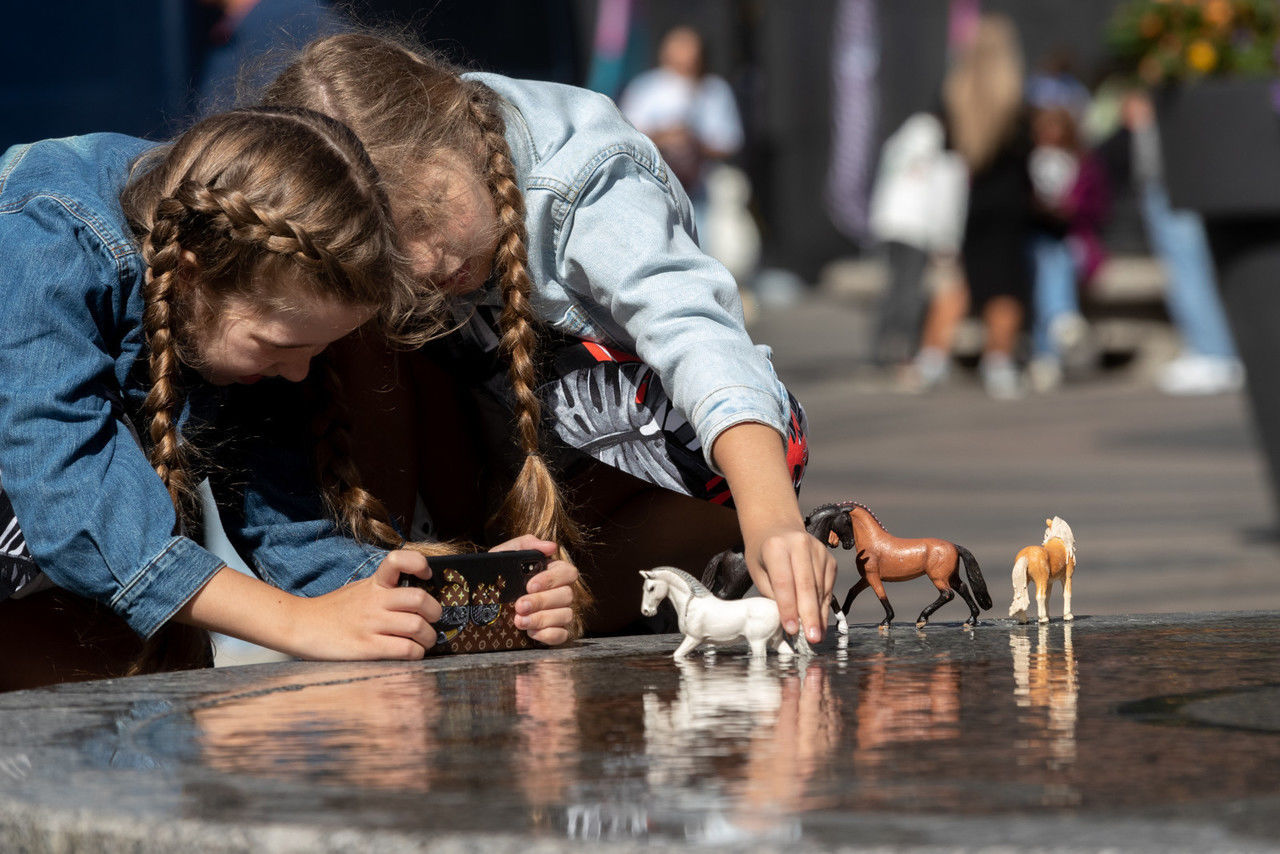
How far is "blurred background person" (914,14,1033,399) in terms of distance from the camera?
10.7 m

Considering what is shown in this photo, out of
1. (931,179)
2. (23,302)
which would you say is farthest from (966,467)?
(23,302)

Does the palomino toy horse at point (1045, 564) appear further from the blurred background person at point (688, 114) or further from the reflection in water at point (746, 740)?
the blurred background person at point (688, 114)

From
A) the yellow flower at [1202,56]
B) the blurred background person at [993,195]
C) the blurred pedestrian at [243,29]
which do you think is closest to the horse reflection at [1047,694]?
the blurred pedestrian at [243,29]

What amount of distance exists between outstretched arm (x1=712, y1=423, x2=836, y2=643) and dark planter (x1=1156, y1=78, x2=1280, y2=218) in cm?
367

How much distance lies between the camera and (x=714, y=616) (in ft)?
7.64

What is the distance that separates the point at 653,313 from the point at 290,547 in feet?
2.18

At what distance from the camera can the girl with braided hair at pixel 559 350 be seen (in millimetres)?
2588

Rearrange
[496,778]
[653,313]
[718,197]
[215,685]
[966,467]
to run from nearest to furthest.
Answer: [496,778]
[215,685]
[653,313]
[966,467]
[718,197]

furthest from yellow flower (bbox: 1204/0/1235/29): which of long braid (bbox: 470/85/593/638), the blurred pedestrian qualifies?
long braid (bbox: 470/85/593/638)

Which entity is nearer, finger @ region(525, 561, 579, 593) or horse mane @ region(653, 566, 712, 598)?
horse mane @ region(653, 566, 712, 598)

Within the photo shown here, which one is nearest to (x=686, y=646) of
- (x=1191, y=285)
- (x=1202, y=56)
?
(x=1202, y=56)

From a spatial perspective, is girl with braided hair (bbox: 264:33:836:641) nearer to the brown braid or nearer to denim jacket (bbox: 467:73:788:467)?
denim jacket (bbox: 467:73:788:467)

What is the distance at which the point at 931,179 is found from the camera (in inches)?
448

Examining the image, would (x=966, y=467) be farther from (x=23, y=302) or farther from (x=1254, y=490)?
(x=23, y=302)
